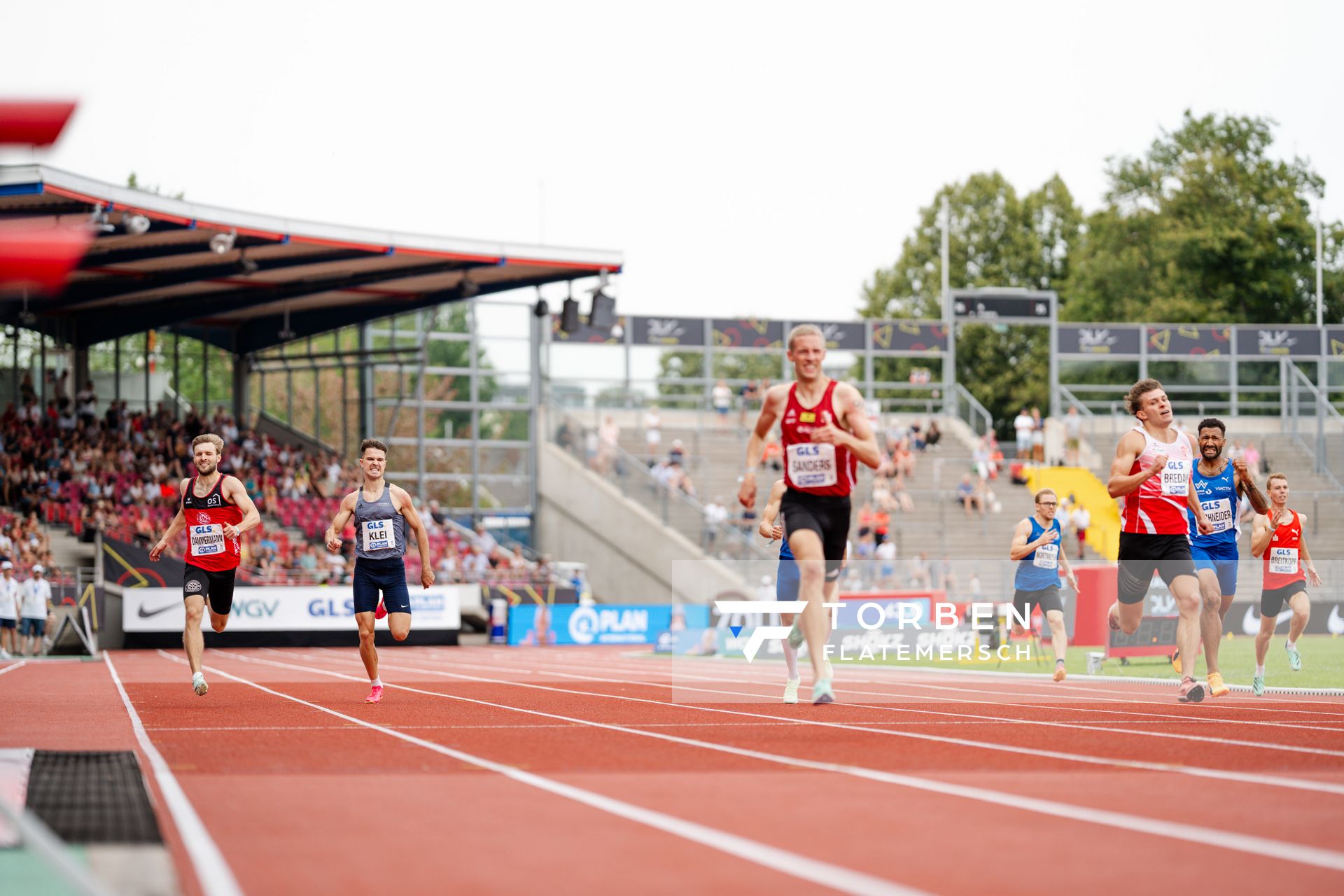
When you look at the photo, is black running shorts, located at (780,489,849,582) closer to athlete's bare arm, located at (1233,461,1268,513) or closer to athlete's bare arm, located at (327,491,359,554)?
athlete's bare arm, located at (1233,461,1268,513)

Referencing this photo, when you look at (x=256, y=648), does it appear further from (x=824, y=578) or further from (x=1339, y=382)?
(x=1339, y=382)

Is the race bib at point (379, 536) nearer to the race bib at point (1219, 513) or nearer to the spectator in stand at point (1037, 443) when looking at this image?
the race bib at point (1219, 513)

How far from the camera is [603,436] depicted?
4450cm

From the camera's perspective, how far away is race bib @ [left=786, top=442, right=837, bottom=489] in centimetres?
1019

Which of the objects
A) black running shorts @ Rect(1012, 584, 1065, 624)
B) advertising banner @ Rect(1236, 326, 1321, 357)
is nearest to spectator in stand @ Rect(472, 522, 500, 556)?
black running shorts @ Rect(1012, 584, 1065, 624)

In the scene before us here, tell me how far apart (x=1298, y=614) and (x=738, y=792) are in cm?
1045

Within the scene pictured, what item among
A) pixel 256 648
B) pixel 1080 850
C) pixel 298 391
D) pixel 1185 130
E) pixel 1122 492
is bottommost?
pixel 256 648

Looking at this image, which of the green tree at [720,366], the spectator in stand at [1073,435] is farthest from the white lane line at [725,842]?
the green tree at [720,366]

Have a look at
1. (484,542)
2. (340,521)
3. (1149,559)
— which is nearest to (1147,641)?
(1149,559)

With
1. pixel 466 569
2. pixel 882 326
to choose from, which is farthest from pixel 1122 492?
pixel 882 326

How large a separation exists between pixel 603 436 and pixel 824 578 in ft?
112

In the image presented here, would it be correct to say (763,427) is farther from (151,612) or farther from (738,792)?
(151,612)

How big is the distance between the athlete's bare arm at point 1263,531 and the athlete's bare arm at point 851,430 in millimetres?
5802

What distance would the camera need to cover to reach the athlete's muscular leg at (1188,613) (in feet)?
38.7
